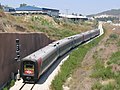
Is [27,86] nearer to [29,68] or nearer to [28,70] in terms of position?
[28,70]

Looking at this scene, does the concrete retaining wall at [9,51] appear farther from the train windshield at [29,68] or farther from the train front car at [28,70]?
the train windshield at [29,68]

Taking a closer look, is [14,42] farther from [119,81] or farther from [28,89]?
[119,81]

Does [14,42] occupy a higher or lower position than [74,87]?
higher

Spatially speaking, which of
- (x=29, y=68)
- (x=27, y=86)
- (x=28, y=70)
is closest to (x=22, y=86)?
(x=27, y=86)

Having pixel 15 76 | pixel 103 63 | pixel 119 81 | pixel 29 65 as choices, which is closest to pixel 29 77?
pixel 29 65

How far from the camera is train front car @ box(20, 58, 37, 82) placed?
2786 cm

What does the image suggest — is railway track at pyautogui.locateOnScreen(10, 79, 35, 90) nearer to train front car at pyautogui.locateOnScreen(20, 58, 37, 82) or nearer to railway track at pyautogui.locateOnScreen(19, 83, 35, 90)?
railway track at pyautogui.locateOnScreen(19, 83, 35, 90)

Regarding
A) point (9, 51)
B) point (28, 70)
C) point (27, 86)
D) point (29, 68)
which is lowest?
point (27, 86)

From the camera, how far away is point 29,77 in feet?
92.3

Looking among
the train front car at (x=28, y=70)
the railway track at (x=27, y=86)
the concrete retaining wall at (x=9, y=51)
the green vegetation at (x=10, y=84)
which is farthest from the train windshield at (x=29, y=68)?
the concrete retaining wall at (x=9, y=51)

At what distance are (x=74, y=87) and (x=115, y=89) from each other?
17.0ft

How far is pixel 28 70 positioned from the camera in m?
28.1

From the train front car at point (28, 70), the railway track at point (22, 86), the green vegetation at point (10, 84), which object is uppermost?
the train front car at point (28, 70)

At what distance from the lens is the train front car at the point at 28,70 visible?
2786 cm
